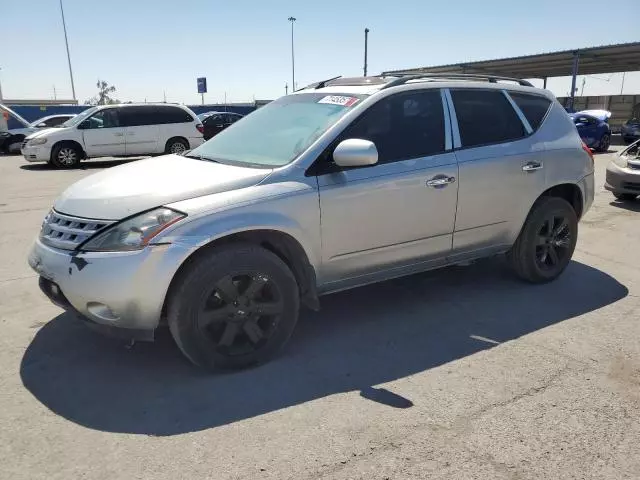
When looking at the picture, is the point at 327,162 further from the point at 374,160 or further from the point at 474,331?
the point at 474,331

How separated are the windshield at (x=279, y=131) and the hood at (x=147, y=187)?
234 millimetres

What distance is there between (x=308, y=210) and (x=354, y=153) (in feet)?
1.50

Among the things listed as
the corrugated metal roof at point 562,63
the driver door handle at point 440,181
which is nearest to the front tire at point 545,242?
the driver door handle at point 440,181

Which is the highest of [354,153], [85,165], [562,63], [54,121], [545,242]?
[562,63]

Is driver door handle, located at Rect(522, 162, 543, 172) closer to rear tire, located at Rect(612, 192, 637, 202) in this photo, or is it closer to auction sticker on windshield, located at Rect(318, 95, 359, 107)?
auction sticker on windshield, located at Rect(318, 95, 359, 107)

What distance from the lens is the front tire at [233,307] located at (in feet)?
9.74

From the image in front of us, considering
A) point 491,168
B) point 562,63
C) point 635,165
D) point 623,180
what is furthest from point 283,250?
point 562,63

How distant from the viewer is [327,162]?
11.2 feet

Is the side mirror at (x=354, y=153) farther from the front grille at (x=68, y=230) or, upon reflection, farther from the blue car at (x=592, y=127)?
the blue car at (x=592, y=127)

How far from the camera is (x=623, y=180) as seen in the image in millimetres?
8414

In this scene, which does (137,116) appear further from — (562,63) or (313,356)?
(562,63)

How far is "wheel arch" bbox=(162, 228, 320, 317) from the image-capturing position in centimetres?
305

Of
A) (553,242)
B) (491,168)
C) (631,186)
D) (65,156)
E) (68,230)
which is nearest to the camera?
(68,230)

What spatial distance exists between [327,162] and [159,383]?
1.71 meters
